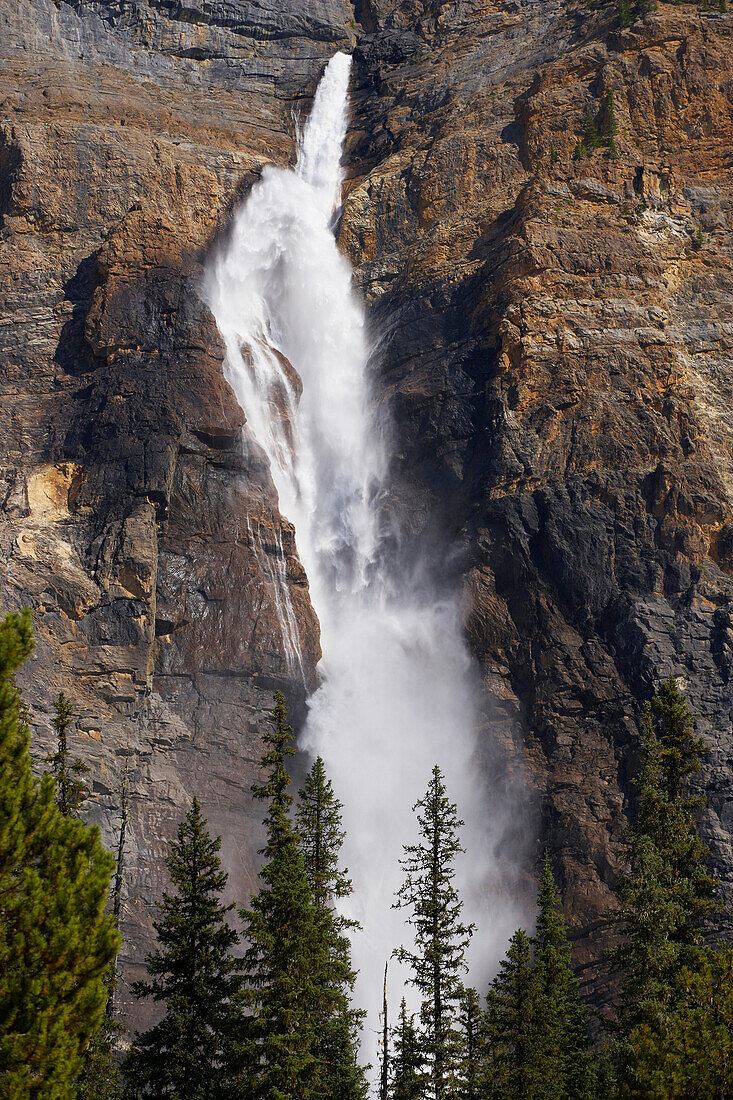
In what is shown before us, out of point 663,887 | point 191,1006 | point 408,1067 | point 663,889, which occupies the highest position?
point 663,887

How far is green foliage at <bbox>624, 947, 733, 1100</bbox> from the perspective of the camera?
63.2 feet

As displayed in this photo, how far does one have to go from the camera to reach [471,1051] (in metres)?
34.0

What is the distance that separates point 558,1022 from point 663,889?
755 centimetres

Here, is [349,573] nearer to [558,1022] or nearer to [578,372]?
[578,372]

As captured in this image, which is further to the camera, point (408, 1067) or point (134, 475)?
point (134, 475)

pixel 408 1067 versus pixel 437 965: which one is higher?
pixel 437 965

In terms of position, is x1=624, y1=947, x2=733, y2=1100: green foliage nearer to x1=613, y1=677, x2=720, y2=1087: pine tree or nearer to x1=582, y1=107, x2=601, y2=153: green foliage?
x1=613, y1=677, x2=720, y2=1087: pine tree

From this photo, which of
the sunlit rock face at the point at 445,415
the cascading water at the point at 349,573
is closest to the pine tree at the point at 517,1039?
the sunlit rock face at the point at 445,415

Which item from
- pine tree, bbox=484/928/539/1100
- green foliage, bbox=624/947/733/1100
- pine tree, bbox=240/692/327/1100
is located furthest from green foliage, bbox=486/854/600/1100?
green foliage, bbox=624/947/733/1100

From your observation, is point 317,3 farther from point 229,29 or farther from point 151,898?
point 151,898

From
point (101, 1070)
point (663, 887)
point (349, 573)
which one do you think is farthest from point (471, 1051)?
point (349, 573)

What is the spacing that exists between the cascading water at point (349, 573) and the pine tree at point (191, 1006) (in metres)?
27.8

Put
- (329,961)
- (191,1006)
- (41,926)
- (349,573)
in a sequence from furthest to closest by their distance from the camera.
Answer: (349,573) < (329,961) < (191,1006) < (41,926)

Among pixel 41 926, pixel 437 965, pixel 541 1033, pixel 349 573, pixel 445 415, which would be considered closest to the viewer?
pixel 41 926
